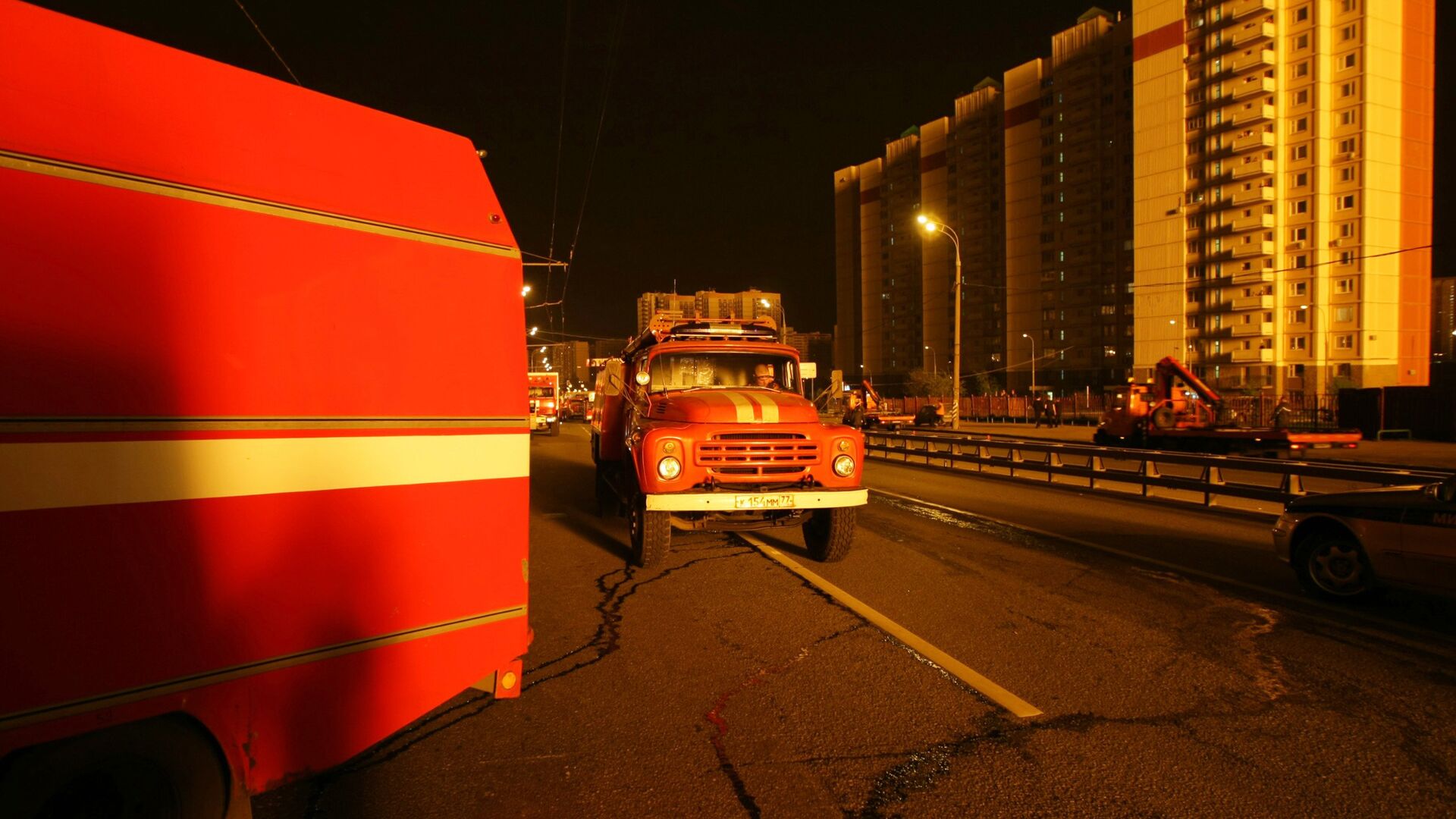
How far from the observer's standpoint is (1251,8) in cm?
5969

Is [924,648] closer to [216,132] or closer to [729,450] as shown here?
[729,450]

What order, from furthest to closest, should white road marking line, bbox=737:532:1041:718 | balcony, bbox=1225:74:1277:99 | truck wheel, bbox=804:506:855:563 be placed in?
balcony, bbox=1225:74:1277:99 → truck wheel, bbox=804:506:855:563 → white road marking line, bbox=737:532:1041:718

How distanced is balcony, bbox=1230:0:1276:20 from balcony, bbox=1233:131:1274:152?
8.95m

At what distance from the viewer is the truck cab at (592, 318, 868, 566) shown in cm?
698

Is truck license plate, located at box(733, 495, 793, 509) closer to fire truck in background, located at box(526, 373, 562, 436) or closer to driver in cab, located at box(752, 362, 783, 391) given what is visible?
driver in cab, located at box(752, 362, 783, 391)

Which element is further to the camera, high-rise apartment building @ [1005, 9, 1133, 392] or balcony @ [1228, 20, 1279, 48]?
high-rise apartment building @ [1005, 9, 1133, 392]

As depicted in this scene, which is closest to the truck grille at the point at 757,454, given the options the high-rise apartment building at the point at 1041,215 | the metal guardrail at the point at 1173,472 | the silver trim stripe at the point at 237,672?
the silver trim stripe at the point at 237,672

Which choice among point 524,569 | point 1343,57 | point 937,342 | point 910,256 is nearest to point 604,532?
point 524,569

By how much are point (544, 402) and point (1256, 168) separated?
57302mm

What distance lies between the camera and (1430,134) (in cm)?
5881

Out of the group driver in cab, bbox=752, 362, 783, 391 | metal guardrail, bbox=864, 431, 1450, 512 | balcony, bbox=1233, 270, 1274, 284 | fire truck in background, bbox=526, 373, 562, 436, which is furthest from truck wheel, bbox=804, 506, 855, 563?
balcony, bbox=1233, 270, 1274, 284

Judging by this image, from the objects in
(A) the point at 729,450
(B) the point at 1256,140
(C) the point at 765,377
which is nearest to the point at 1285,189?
(B) the point at 1256,140

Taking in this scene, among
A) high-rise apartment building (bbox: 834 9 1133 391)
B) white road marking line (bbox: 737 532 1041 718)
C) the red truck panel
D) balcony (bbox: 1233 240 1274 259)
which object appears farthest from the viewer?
high-rise apartment building (bbox: 834 9 1133 391)

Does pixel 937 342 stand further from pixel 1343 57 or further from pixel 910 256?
pixel 1343 57
